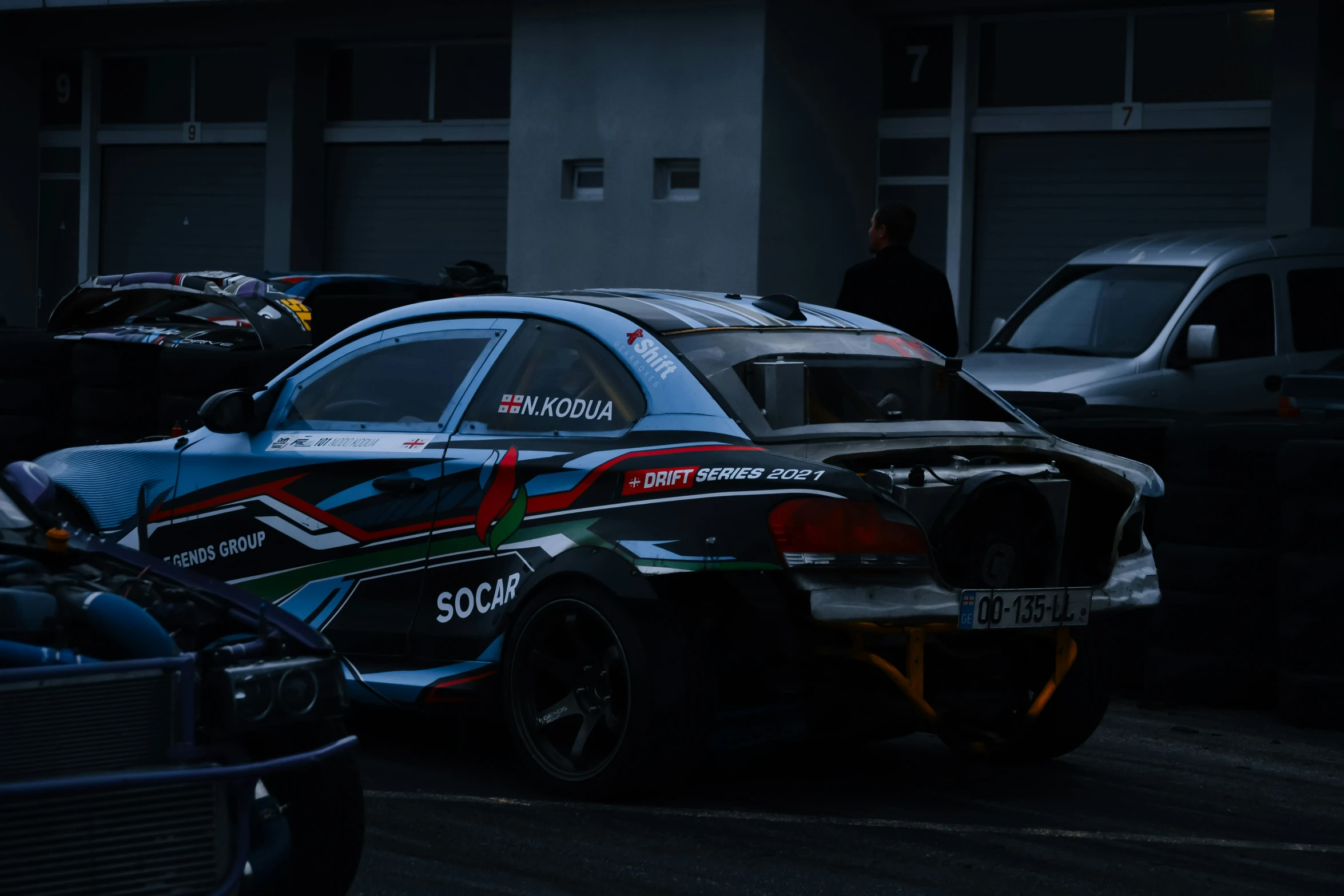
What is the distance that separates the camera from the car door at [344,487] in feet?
21.4

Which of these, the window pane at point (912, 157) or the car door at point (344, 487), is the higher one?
the window pane at point (912, 157)

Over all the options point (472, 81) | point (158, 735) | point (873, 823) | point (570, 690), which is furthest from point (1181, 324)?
point (472, 81)

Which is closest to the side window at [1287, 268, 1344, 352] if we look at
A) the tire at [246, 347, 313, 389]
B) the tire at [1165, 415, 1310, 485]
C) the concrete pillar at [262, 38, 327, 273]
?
the tire at [1165, 415, 1310, 485]

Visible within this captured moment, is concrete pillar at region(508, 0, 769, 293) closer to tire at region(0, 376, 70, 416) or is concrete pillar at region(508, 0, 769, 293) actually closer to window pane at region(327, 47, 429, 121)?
window pane at region(327, 47, 429, 121)

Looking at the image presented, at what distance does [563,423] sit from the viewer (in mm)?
6312

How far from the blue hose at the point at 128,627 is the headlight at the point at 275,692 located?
12cm

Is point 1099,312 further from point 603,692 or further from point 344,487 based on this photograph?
point 603,692

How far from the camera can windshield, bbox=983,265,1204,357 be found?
1242cm

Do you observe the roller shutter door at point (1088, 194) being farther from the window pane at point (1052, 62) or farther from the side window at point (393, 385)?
the side window at point (393, 385)

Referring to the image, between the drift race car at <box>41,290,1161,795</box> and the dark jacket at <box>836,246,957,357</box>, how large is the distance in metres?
3.24

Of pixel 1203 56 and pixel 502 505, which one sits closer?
pixel 502 505

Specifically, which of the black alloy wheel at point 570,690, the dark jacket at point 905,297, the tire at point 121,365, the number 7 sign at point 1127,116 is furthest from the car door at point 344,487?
the number 7 sign at point 1127,116

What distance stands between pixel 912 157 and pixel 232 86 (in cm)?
1006

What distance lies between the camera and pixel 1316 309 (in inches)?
519
